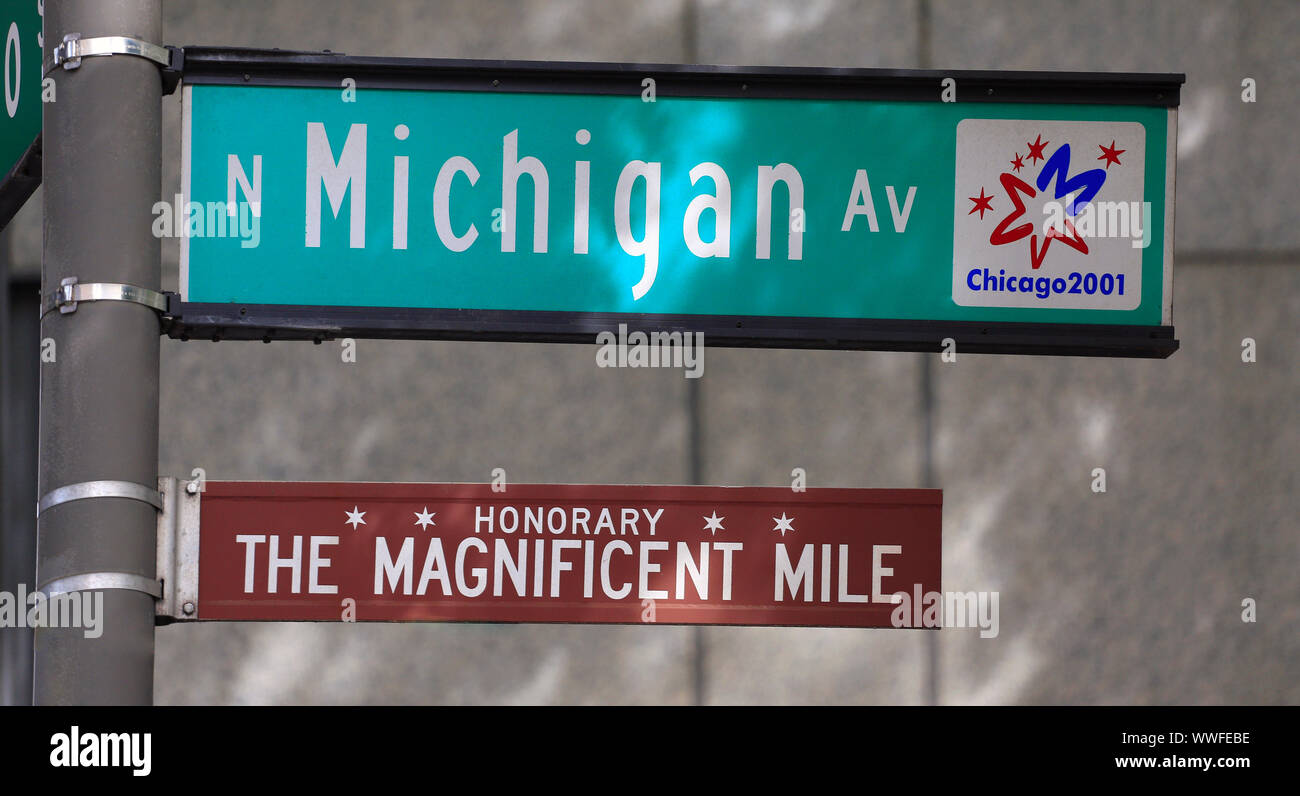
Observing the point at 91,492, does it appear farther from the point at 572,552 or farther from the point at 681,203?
the point at 681,203

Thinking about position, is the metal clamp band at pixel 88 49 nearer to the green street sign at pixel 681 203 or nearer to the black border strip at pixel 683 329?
the green street sign at pixel 681 203

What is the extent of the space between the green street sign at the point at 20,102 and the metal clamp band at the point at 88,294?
16.1 inches

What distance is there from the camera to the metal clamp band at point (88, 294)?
2420 millimetres

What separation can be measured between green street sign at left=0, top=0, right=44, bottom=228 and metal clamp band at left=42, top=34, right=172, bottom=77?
0.25m

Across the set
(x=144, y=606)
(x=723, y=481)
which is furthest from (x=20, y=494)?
(x=144, y=606)

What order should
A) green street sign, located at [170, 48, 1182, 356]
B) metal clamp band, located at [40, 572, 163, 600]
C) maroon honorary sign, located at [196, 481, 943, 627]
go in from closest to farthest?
metal clamp band, located at [40, 572, 163, 600] < maroon honorary sign, located at [196, 481, 943, 627] < green street sign, located at [170, 48, 1182, 356]

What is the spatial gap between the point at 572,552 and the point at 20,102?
1.32 m

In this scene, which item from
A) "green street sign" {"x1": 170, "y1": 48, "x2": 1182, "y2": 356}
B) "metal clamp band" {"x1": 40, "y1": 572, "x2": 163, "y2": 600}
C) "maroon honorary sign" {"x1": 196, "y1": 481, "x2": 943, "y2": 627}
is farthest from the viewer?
"green street sign" {"x1": 170, "y1": 48, "x2": 1182, "y2": 356}

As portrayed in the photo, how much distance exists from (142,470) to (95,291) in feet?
Result: 0.97

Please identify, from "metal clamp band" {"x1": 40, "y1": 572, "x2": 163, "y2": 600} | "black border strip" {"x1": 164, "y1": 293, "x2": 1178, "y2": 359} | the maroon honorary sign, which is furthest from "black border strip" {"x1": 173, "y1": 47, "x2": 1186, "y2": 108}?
"metal clamp band" {"x1": 40, "y1": 572, "x2": 163, "y2": 600}

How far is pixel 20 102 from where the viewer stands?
111 inches

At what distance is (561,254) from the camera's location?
283 cm

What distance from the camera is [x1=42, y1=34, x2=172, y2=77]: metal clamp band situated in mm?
2465

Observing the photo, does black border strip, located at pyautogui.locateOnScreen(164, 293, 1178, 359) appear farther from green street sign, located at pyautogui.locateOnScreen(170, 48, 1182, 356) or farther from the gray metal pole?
the gray metal pole
